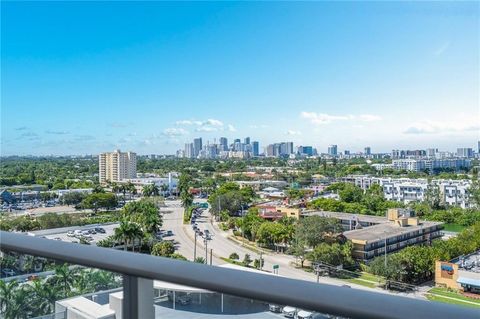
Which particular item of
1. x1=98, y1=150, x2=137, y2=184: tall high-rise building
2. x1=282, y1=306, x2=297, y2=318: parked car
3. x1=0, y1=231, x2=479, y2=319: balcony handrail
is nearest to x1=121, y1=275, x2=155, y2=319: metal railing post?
x1=0, y1=231, x2=479, y2=319: balcony handrail

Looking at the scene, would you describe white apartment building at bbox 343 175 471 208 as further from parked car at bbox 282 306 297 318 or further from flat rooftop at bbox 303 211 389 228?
parked car at bbox 282 306 297 318

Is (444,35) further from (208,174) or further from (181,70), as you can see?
(181,70)

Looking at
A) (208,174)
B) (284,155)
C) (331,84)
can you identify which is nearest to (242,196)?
(208,174)

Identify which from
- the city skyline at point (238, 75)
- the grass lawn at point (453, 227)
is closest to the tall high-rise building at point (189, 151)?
the city skyline at point (238, 75)

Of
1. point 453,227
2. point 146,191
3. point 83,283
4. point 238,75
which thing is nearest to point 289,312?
point 83,283

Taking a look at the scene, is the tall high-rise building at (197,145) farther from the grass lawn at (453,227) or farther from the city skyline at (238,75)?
the grass lawn at (453,227)

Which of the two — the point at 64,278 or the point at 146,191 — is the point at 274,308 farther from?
the point at 146,191
